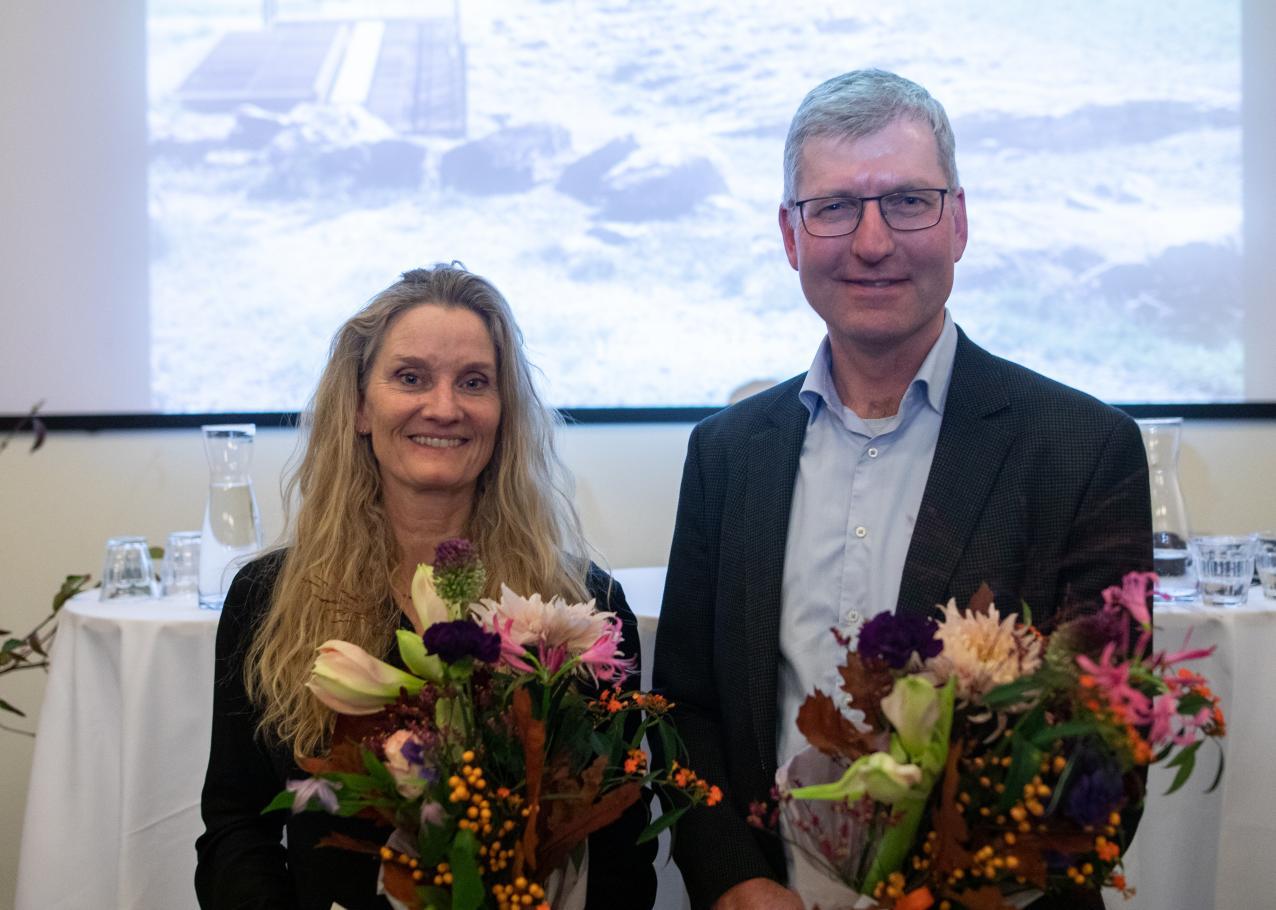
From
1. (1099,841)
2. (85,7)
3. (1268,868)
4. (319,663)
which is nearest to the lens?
(1099,841)

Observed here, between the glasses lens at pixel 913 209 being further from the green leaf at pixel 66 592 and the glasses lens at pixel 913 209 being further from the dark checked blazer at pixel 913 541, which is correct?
the green leaf at pixel 66 592

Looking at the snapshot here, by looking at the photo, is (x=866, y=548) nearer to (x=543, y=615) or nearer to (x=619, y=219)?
(x=543, y=615)

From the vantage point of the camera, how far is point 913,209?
1549 mm

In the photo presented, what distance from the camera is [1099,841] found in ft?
3.24

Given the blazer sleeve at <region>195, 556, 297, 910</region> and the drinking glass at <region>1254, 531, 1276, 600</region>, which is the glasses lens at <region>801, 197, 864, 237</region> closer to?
the blazer sleeve at <region>195, 556, 297, 910</region>

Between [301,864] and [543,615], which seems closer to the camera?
[543,615]

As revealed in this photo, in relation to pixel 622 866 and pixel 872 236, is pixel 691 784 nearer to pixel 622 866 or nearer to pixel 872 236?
pixel 622 866

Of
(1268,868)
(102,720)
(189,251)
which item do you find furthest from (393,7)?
(1268,868)

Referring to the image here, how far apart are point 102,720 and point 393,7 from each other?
8.02ft

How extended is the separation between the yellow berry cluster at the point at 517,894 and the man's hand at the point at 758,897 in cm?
42

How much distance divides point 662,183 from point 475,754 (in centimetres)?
305

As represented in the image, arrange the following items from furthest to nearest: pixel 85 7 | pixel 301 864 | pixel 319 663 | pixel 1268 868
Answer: pixel 85 7
pixel 1268 868
pixel 301 864
pixel 319 663

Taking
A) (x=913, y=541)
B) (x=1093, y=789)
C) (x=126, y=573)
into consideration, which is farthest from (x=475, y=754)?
(x=126, y=573)

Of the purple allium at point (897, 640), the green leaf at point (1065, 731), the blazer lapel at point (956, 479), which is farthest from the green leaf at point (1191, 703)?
the blazer lapel at point (956, 479)
